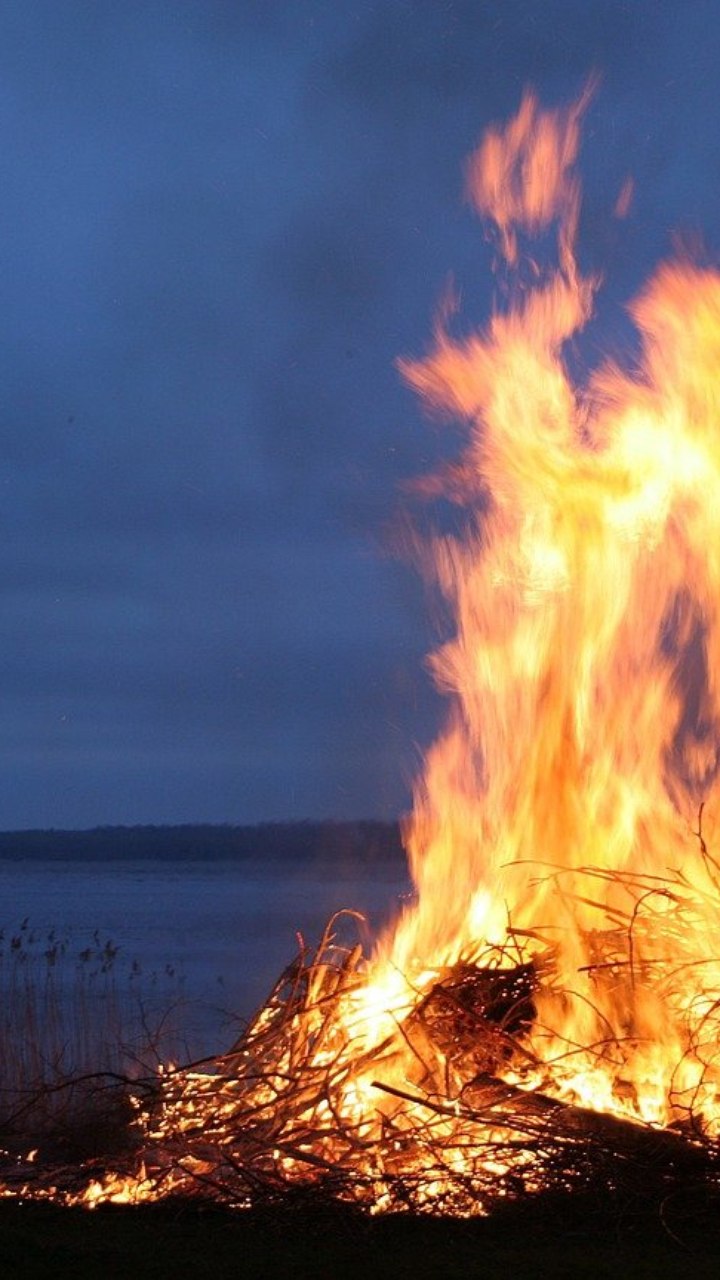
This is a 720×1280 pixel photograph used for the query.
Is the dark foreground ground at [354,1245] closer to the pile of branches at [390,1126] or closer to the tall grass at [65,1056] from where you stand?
the pile of branches at [390,1126]

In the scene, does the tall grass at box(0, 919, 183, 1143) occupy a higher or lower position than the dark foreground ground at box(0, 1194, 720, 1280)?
higher

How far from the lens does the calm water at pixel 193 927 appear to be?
19891mm

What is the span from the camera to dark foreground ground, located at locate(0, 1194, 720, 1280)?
448 cm

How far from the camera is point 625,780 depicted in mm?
6984

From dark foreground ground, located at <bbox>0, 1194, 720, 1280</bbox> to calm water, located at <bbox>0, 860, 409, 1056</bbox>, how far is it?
3.72ft

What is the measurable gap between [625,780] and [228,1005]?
583 inches

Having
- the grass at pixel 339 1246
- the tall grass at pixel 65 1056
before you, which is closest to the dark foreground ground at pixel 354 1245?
the grass at pixel 339 1246

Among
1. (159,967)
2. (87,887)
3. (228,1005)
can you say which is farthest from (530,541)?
(87,887)

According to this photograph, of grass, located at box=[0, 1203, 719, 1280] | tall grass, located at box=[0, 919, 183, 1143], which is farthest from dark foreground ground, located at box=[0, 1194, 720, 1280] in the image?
tall grass, located at box=[0, 919, 183, 1143]

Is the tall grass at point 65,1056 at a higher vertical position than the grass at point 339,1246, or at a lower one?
higher

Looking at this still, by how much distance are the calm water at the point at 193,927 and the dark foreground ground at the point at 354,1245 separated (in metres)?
1.13

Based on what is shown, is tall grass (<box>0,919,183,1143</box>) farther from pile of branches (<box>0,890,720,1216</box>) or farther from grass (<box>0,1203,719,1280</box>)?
grass (<box>0,1203,719,1280</box>)

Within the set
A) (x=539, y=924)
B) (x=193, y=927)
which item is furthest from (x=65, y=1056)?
(x=193, y=927)

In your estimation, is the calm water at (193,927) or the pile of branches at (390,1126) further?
the calm water at (193,927)
